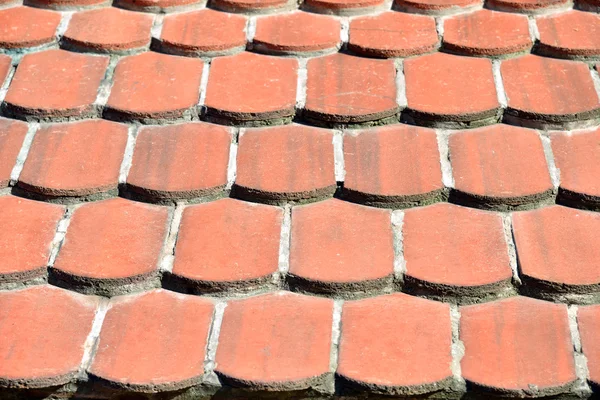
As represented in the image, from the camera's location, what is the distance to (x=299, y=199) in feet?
5.24

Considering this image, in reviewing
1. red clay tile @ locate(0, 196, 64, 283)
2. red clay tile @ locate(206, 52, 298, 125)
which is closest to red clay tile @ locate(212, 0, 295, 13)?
red clay tile @ locate(206, 52, 298, 125)

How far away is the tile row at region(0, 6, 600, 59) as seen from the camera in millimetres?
1813

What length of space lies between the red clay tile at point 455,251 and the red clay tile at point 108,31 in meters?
0.70

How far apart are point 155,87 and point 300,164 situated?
1.16 ft

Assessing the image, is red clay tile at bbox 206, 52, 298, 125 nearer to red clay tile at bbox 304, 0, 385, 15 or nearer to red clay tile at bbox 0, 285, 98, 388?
red clay tile at bbox 304, 0, 385, 15

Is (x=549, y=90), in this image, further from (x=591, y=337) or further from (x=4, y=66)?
(x=4, y=66)

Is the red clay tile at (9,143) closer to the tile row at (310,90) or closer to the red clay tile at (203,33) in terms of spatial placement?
the tile row at (310,90)

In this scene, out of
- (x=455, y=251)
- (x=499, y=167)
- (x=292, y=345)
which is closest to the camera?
(x=292, y=345)

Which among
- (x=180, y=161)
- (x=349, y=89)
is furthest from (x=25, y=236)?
(x=349, y=89)

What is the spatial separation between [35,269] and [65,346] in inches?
6.4

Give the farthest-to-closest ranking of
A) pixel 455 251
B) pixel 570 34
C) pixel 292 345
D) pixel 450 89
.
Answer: pixel 570 34
pixel 450 89
pixel 455 251
pixel 292 345

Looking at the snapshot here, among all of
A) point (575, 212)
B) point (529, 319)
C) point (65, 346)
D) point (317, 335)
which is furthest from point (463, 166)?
point (65, 346)

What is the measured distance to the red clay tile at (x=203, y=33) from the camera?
1.82m

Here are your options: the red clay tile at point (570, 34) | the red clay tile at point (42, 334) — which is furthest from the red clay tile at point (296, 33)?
the red clay tile at point (42, 334)
